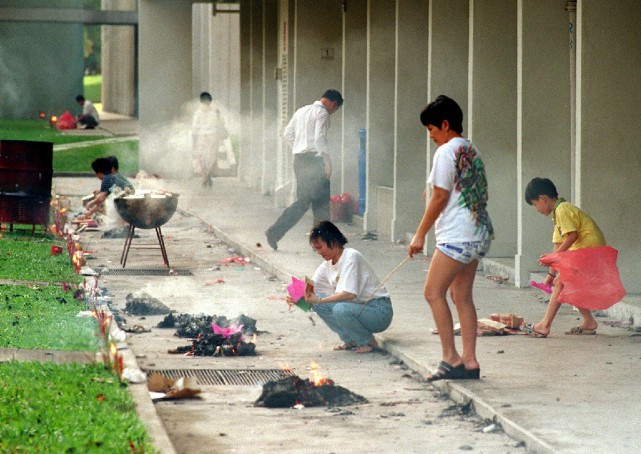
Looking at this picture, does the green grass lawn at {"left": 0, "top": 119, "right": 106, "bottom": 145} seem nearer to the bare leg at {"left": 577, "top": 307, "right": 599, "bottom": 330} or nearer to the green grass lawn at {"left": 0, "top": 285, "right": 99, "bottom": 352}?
the green grass lawn at {"left": 0, "top": 285, "right": 99, "bottom": 352}

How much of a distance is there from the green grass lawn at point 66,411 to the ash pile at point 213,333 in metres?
1.37

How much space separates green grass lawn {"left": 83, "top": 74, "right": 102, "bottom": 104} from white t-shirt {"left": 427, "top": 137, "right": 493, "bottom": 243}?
274 ft

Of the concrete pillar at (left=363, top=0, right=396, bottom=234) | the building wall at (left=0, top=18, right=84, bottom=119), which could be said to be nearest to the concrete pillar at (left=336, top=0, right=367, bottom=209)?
the concrete pillar at (left=363, top=0, right=396, bottom=234)

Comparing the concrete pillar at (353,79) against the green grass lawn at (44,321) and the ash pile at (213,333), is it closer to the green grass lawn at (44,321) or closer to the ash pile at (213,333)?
the green grass lawn at (44,321)

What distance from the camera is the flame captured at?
→ 8.46 m

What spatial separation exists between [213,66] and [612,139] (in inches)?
1185

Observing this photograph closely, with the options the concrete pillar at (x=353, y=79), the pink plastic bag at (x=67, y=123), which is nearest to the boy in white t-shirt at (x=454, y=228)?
the concrete pillar at (x=353, y=79)

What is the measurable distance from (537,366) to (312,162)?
24.9 feet

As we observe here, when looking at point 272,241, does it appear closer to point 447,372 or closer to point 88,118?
point 447,372

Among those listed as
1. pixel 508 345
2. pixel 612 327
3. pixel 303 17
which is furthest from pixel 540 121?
pixel 303 17

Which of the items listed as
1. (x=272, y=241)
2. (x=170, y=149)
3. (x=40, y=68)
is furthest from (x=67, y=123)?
(x=272, y=241)

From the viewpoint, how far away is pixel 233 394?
340 inches

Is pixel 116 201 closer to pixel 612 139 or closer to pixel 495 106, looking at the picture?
pixel 495 106

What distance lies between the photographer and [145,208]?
14891 mm
